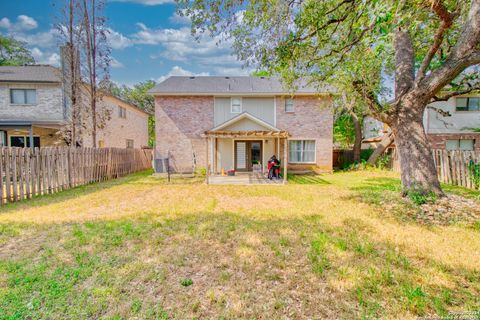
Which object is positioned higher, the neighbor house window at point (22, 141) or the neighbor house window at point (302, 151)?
the neighbor house window at point (22, 141)

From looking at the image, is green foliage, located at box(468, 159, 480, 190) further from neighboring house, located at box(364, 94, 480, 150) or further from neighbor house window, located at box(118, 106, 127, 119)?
neighbor house window, located at box(118, 106, 127, 119)

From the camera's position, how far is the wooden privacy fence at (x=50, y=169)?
22.3ft

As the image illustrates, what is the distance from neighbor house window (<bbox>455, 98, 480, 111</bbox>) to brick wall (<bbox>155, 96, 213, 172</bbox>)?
1818 cm

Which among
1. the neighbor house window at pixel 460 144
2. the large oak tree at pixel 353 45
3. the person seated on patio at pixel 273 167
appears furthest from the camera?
the neighbor house window at pixel 460 144

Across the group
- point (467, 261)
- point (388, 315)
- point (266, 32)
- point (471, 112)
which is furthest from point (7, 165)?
point (471, 112)

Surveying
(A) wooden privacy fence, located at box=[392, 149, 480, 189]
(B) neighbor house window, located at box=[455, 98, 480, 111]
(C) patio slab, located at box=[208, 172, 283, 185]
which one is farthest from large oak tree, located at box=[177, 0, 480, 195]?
(B) neighbor house window, located at box=[455, 98, 480, 111]

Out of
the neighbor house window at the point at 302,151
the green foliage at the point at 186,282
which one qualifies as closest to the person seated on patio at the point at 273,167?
the neighbor house window at the point at 302,151

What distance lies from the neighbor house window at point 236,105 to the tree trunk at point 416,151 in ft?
33.5

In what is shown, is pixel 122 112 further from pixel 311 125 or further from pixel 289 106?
pixel 311 125

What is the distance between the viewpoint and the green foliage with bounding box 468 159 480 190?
351 inches

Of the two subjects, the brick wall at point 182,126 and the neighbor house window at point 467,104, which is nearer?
the brick wall at point 182,126

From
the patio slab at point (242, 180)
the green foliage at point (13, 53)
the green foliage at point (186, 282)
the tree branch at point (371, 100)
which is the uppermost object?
the green foliage at point (13, 53)

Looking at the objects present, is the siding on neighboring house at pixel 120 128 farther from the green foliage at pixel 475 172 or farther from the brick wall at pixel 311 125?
the green foliage at pixel 475 172

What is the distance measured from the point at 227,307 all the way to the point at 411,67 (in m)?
8.21
